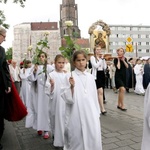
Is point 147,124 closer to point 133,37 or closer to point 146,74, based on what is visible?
point 146,74

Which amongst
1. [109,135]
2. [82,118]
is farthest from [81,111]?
[109,135]

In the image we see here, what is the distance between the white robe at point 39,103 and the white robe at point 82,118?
1.87 meters

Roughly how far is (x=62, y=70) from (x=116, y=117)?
9.37 ft

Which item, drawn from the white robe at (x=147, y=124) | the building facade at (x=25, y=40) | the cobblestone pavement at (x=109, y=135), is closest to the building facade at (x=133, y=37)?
the building facade at (x=25, y=40)

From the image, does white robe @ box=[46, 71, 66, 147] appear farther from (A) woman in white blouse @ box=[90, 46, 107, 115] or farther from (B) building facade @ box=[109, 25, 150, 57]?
(B) building facade @ box=[109, 25, 150, 57]

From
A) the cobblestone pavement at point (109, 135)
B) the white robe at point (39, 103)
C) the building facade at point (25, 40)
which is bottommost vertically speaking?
the cobblestone pavement at point (109, 135)

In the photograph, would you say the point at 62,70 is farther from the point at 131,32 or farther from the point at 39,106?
the point at 131,32

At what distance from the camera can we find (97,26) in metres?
35.6

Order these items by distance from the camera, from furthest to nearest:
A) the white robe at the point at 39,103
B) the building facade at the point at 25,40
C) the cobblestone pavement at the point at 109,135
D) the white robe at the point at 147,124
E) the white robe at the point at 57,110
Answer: the building facade at the point at 25,40 → the white robe at the point at 39,103 → the cobblestone pavement at the point at 109,135 → the white robe at the point at 57,110 → the white robe at the point at 147,124

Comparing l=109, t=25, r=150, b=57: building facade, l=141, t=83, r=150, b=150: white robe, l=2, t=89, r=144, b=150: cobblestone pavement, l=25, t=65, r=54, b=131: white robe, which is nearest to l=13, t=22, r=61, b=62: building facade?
l=109, t=25, r=150, b=57: building facade

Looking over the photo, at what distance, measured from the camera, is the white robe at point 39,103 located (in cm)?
548

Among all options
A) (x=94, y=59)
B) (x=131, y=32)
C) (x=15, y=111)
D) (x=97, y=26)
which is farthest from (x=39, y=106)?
(x=131, y=32)

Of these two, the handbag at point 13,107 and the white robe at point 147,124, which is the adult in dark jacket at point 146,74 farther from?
the white robe at point 147,124

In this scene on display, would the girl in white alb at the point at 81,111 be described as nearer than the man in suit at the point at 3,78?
Yes
